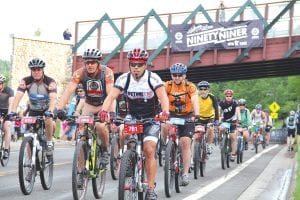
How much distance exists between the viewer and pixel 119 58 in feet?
109

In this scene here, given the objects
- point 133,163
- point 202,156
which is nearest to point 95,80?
point 133,163

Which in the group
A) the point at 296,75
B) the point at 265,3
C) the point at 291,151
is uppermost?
the point at 265,3

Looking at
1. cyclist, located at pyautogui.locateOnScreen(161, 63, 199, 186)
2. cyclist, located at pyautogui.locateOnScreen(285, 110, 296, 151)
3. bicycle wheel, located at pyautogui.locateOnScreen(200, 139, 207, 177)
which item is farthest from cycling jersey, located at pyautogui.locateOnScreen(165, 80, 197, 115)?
cyclist, located at pyautogui.locateOnScreen(285, 110, 296, 151)

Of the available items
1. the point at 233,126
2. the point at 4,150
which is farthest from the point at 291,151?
the point at 4,150

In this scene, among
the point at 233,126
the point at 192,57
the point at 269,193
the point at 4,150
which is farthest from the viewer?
the point at 192,57

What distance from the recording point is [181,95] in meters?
11.6

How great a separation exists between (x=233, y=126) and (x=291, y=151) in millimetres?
10001

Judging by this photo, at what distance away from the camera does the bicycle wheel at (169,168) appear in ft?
32.0

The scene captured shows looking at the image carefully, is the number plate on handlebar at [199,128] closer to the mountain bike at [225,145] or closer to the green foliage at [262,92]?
the mountain bike at [225,145]

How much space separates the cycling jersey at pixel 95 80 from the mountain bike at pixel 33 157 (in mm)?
863

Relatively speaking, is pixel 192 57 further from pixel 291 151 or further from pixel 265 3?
pixel 291 151

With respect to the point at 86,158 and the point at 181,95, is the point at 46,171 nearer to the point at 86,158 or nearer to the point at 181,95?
the point at 86,158

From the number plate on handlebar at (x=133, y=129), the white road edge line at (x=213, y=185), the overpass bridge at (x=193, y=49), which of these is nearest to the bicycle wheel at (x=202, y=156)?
the white road edge line at (x=213, y=185)

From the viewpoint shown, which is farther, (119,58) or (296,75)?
(296,75)
